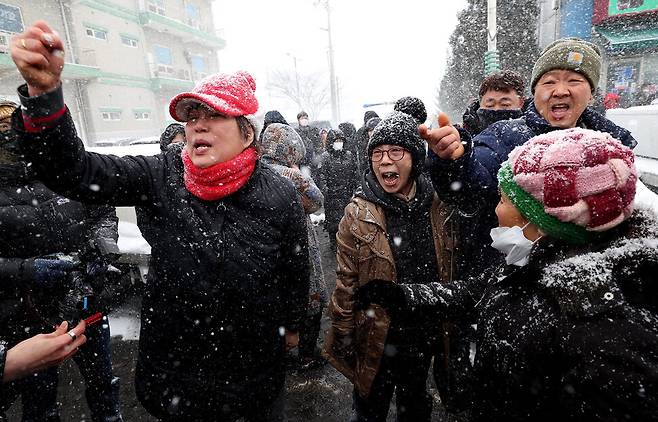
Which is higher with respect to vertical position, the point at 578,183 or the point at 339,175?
the point at 578,183

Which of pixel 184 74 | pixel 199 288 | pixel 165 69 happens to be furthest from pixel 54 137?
pixel 184 74

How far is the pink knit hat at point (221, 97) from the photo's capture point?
1.57 meters

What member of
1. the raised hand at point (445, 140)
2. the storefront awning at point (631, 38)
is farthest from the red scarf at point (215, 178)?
the storefront awning at point (631, 38)

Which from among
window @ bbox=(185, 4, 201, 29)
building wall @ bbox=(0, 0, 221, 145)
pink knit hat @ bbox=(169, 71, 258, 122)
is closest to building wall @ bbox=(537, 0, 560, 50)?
pink knit hat @ bbox=(169, 71, 258, 122)

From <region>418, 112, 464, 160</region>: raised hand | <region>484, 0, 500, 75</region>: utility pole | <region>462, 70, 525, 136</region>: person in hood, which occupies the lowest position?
<region>418, 112, 464, 160</region>: raised hand

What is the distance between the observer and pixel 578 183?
3.33 ft

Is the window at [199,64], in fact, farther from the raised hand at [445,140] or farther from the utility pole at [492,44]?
the raised hand at [445,140]

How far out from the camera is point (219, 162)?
166 centimetres

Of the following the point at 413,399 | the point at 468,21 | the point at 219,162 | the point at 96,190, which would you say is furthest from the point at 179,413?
the point at 468,21

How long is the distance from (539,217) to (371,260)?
108cm

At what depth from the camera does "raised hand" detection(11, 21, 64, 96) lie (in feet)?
3.46

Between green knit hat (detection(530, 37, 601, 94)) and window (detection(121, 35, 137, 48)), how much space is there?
94.7 feet

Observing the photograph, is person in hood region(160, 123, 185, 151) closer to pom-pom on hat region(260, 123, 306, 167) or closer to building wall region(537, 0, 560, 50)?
pom-pom on hat region(260, 123, 306, 167)

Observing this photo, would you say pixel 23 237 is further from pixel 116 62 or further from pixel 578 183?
pixel 116 62
